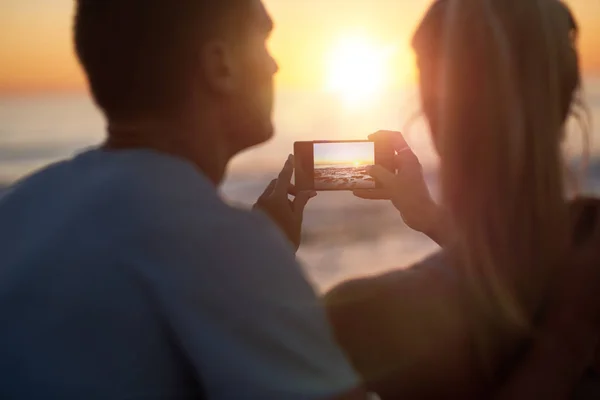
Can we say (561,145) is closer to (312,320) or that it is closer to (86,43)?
(312,320)

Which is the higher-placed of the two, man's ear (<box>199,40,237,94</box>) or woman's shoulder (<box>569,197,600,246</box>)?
man's ear (<box>199,40,237,94</box>)

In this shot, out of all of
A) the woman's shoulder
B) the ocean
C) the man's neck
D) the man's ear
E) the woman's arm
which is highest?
the man's ear

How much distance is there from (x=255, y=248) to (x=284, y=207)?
708 millimetres

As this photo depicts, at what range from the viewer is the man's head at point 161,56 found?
917mm

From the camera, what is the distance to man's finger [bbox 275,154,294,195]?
1.53m

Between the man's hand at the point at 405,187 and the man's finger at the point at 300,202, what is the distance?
0.43 ft

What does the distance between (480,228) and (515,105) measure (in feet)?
0.59

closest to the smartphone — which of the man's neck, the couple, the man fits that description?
the couple

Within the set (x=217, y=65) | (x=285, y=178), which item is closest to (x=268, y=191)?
(x=285, y=178)

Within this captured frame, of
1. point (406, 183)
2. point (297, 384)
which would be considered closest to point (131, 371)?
point (297, 384)

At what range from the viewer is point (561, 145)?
3.28 feet

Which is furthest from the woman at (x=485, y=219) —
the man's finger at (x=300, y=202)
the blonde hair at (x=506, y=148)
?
the man's finger at (x=300, y=202)

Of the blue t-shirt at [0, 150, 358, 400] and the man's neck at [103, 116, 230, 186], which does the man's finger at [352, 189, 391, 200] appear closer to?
the man's neck at [103, 116, 230, 186]

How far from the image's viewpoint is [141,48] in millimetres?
921
